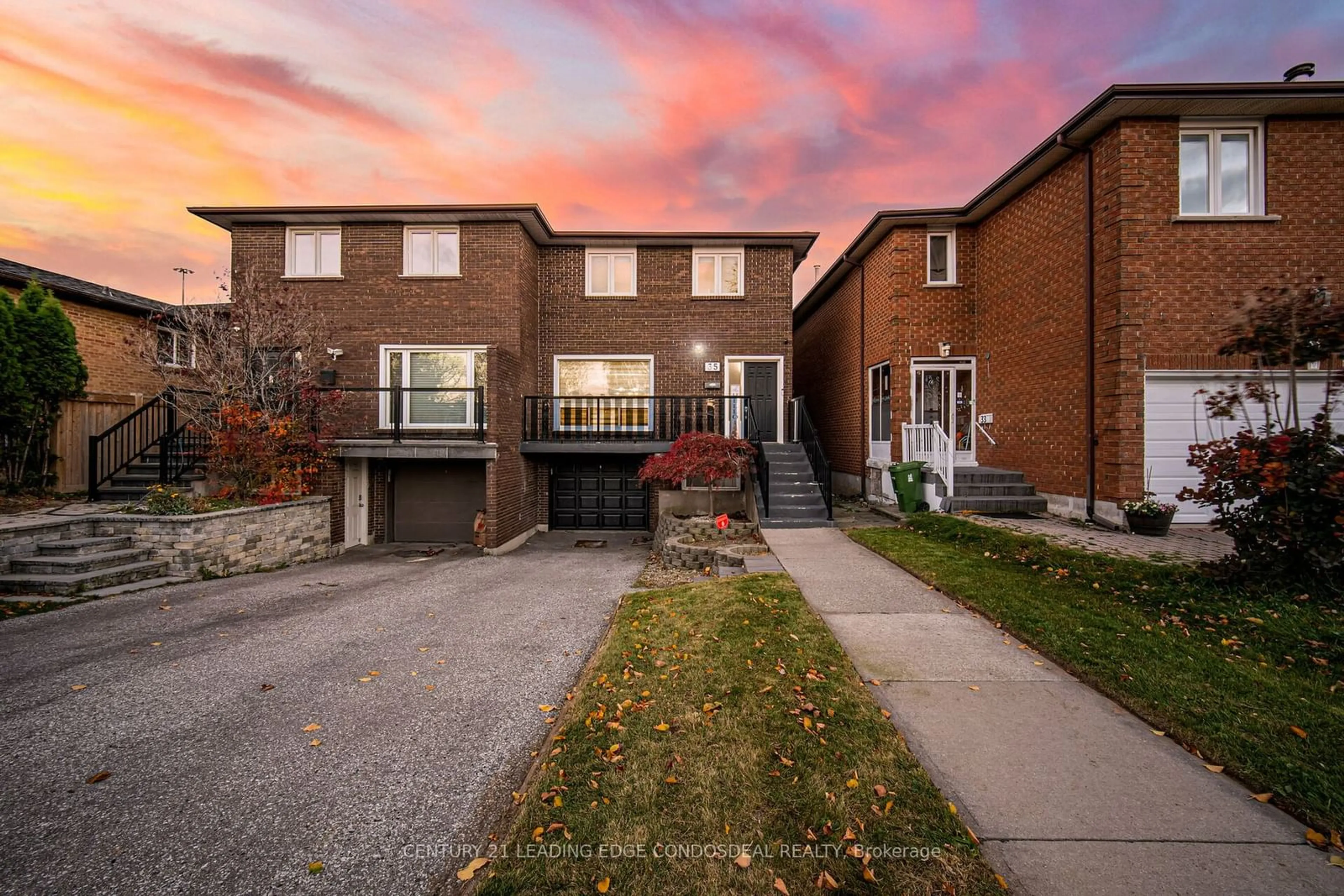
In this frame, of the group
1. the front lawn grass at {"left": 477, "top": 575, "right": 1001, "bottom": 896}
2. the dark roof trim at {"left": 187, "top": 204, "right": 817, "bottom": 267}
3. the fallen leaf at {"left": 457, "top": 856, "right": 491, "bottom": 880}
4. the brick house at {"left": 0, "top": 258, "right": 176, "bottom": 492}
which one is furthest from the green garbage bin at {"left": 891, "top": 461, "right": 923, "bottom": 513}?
the brick house at {"left": 0, "top": 258, "right": 176, "bottom": 492}

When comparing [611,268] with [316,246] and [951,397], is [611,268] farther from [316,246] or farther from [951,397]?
[951,397]

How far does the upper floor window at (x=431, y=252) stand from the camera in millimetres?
12469

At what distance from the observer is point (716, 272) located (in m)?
13.8

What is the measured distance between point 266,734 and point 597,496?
10.3m

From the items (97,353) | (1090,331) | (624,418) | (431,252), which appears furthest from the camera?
(624,418)

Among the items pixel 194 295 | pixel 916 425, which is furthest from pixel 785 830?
pixel 194 295

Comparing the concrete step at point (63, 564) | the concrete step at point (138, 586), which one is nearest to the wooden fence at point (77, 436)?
the concrete step at point (63, 564)

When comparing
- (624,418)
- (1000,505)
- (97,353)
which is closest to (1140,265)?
(1000,505)

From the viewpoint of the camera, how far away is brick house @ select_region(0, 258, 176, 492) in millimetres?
10750

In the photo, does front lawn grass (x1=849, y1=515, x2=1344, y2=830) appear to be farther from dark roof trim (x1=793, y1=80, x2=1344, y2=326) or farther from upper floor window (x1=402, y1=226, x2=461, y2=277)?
upper floor window (x1=402, y1=226, x2=461, y2=277)

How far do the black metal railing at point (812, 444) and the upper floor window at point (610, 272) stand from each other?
5456 millimetres

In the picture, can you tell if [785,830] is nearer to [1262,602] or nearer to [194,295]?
[1262,602]

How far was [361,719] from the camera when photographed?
3.67 m

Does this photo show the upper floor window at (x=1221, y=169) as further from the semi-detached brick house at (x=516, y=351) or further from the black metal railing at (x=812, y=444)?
the black metal railing at (x=812, y=444)
